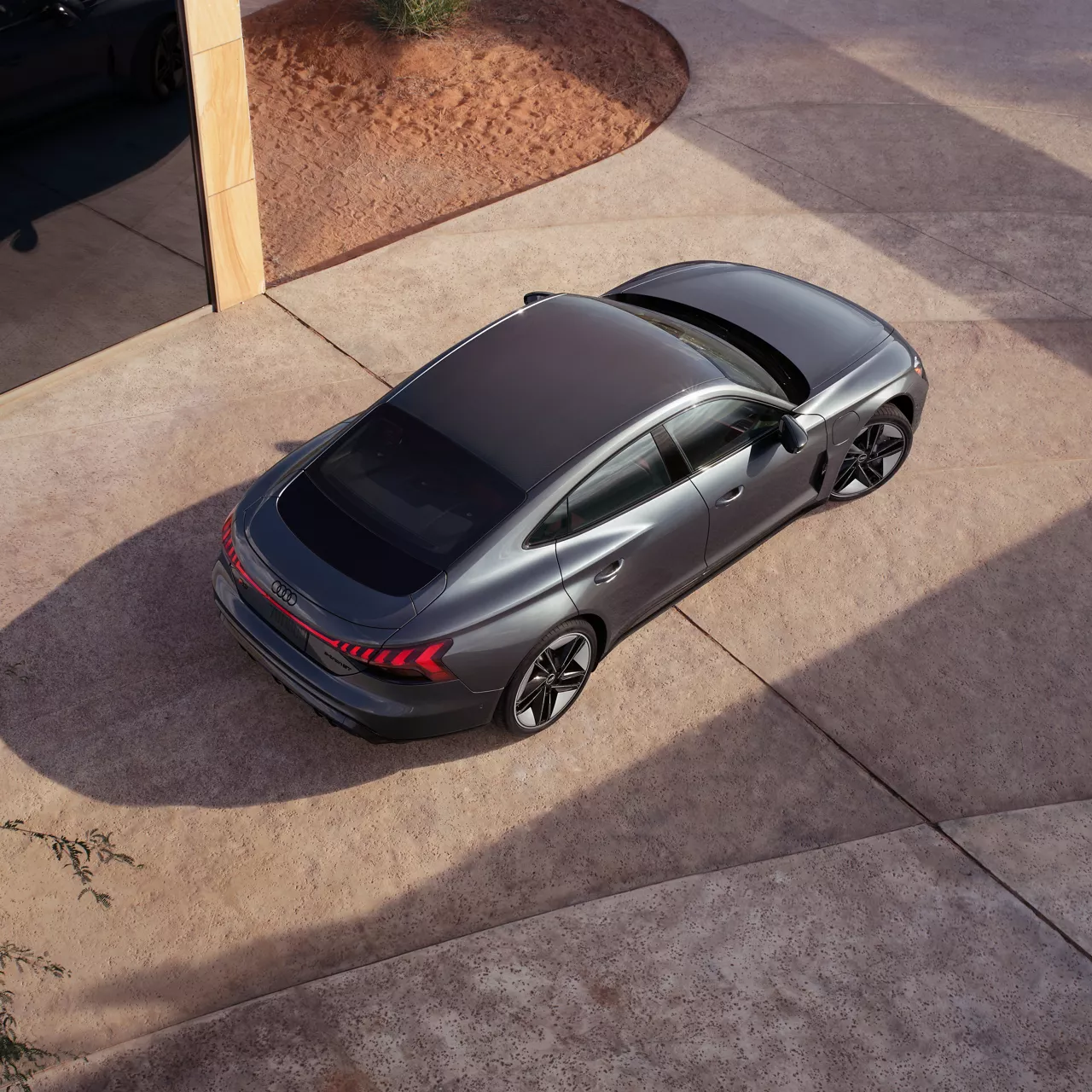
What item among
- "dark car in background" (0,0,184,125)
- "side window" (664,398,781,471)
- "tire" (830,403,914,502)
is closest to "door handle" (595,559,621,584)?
"side window" (664,398,781,471)

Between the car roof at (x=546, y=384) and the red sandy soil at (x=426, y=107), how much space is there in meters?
4.03

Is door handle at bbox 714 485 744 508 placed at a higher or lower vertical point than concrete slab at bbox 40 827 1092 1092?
higher

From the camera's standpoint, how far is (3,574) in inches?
279

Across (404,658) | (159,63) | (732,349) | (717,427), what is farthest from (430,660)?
(159,63)

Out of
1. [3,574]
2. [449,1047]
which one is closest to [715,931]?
[449,1047]

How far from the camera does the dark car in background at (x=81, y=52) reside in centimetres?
719

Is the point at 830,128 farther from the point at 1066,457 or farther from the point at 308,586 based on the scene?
the point at 308,586

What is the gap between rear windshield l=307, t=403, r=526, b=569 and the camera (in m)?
5.77

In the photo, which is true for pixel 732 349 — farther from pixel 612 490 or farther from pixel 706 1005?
pixel 706 1005

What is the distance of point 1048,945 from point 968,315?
5.69 m

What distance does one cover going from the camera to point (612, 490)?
607 centimetres

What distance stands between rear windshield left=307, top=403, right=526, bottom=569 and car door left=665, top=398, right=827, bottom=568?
3.55ft

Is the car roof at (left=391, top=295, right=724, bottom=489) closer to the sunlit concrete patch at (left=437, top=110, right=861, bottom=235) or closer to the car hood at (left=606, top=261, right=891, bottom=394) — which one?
the car hood at (left=606, top=261, right=891, bottom=394)

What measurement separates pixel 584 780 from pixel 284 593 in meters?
1.80
